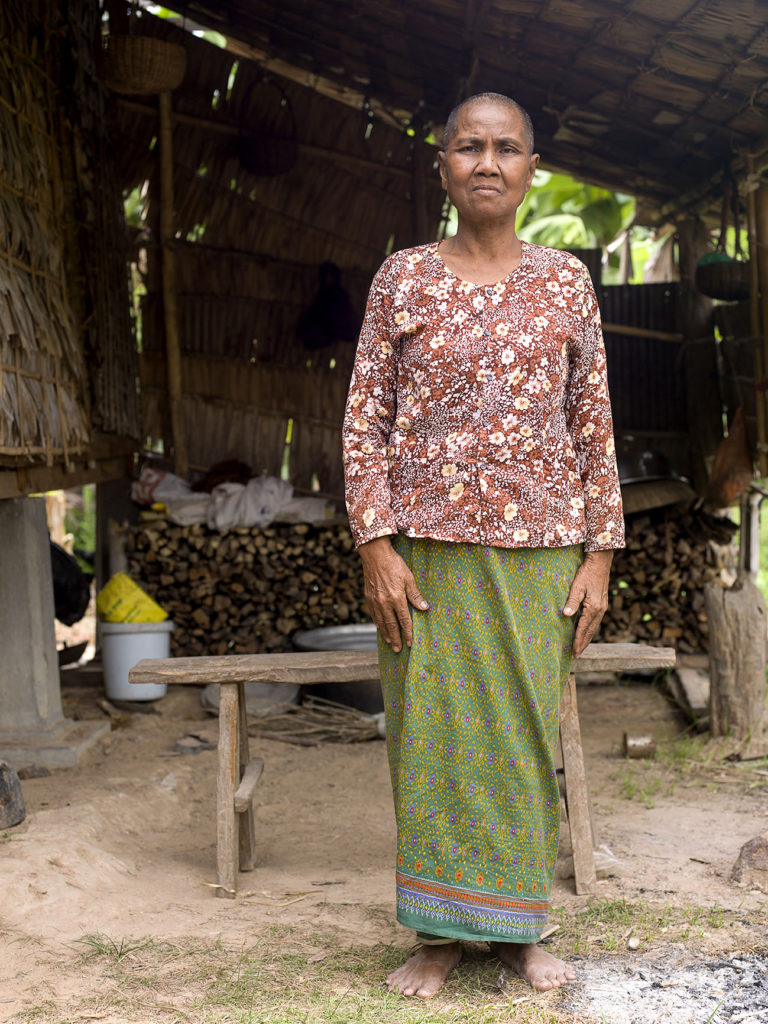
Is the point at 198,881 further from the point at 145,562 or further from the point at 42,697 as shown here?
the point at 145,562

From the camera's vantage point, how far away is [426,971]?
2484mm

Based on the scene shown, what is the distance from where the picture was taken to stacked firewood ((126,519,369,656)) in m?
6.20

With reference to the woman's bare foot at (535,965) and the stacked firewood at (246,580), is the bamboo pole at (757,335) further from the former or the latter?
the woman's bare foot at (535,965)

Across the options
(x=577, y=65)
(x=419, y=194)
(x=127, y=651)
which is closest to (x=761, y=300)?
(x=577, y=65)

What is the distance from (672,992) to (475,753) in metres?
0.75

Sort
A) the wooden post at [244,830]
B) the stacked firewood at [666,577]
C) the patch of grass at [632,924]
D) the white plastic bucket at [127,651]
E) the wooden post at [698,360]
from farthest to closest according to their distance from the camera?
the stacked firewood at [666,577]
the wooden post at [698,360]
the white plastic bucket at [127,651]
the wooden post at [244,830]
the patch of grass at [632,924]

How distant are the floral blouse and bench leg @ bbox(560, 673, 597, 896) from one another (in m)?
0.93

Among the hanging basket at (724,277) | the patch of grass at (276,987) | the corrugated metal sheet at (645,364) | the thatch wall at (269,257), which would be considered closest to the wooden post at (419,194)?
the thatch wall at (269,257)

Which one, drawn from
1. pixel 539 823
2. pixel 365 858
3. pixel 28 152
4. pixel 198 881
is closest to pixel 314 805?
pixel 365 858

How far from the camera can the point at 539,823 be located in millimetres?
2436

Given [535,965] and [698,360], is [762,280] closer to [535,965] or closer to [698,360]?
[698,360]

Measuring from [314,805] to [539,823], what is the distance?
2.01 metres

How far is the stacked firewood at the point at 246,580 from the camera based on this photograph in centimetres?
620

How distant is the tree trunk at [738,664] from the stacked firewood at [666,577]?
1.35 meters
